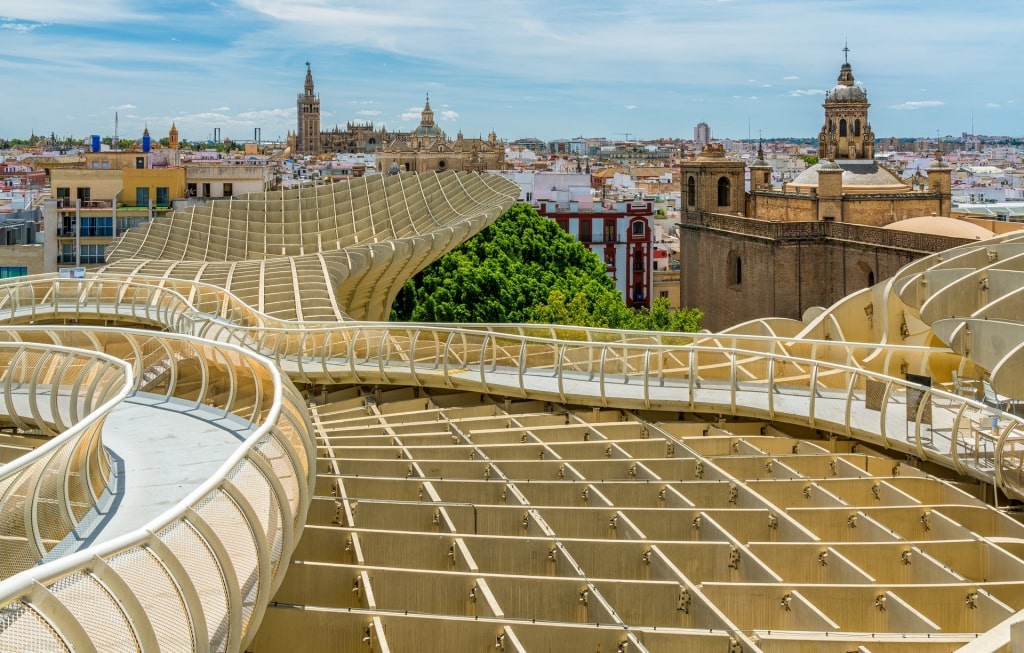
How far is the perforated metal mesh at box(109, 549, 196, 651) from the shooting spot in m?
5.68

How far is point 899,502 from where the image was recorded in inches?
466

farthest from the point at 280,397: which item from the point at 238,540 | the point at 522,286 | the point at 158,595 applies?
the point at 522,286

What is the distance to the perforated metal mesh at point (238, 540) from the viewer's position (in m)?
6.69

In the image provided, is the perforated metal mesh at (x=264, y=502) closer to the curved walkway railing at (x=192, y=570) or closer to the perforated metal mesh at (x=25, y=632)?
the curved walkway railing at (x=192, y=570)

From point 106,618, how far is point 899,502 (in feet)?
27.2

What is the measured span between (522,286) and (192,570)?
37.7 meters

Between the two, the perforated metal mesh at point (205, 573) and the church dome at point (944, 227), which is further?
the church dome at point (944, 227)

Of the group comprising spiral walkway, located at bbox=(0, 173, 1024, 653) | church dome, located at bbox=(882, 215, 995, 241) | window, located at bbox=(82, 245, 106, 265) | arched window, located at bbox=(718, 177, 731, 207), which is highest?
arched window, located at bbox=(718, 177, 731, 207)

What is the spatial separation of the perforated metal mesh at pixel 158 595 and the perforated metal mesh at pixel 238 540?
646 mm

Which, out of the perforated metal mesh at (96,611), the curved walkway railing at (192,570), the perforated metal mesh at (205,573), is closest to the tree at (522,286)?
the curved walkway railing at (192,570)

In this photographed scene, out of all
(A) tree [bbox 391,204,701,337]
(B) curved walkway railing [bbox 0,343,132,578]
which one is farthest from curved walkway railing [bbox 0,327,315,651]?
(A) tree [bbox 391,204,701,337]

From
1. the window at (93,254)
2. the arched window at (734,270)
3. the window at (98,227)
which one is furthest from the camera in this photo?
the arched window at (734,270)

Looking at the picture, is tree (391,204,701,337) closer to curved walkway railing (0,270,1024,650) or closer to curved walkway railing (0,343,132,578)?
curved walkway railing (0,270,1024,650)

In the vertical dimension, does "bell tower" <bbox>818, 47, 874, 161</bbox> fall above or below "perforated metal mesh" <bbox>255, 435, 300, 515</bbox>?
above
